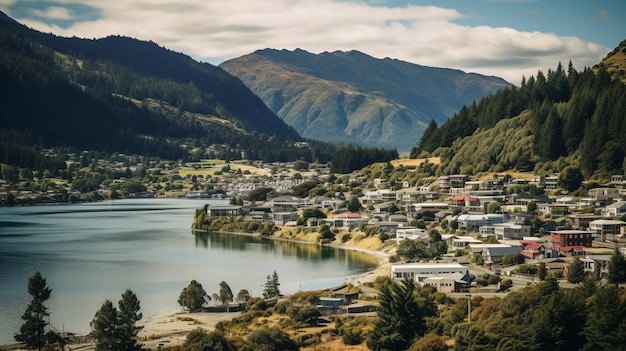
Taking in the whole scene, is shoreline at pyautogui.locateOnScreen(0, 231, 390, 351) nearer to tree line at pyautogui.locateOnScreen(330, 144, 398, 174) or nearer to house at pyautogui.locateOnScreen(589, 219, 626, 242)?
house at pyautogui.locateOnScreen(589, 219, 626, 242)

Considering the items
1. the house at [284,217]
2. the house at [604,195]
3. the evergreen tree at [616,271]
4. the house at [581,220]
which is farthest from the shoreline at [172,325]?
the house at [284,217]

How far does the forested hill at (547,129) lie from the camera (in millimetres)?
66188

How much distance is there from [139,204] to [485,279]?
74643mm

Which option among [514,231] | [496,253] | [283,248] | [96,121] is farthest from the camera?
[96,121]

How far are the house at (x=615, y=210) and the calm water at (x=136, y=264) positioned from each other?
14491 millimetres

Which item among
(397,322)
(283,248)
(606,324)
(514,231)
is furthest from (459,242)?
(606,324)

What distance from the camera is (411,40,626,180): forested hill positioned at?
66188mm

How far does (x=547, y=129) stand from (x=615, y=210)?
16422mm

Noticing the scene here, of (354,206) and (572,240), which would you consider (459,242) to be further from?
(354,206)

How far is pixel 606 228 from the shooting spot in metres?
51.5

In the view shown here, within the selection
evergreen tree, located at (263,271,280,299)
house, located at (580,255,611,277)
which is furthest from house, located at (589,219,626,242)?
evergreen tree, located at (263,271,280,299)

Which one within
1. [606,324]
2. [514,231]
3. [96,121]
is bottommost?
[606,324]

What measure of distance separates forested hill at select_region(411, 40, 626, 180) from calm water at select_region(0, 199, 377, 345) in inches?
805

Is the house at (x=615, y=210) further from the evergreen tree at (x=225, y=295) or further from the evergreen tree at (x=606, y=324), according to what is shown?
the evergreen tree at (x=606, y=324)
